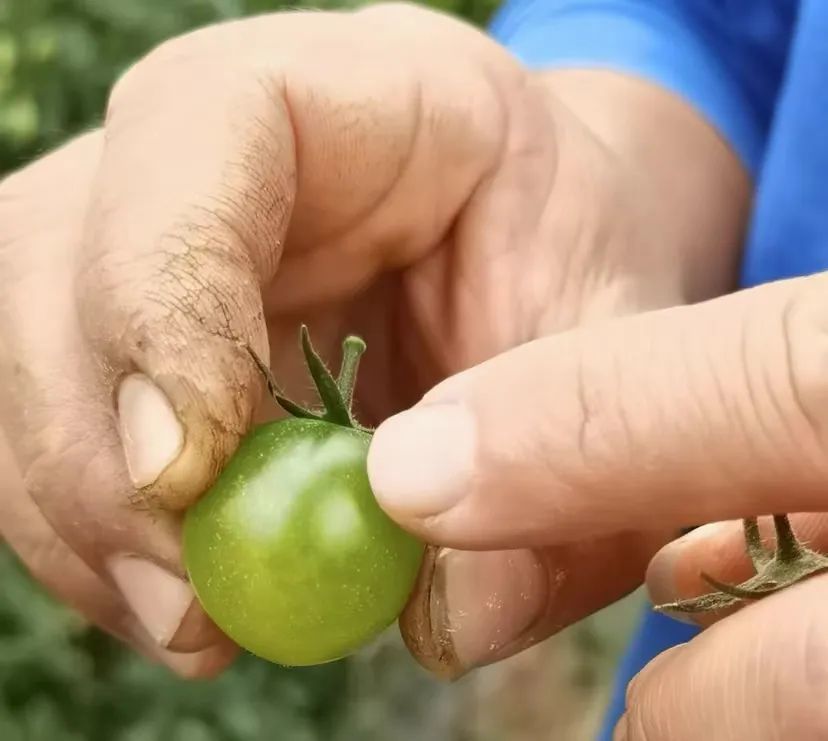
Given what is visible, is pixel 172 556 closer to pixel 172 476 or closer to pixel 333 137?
pixel 172 476

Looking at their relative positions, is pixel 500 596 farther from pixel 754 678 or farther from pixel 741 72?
pixel 741 72

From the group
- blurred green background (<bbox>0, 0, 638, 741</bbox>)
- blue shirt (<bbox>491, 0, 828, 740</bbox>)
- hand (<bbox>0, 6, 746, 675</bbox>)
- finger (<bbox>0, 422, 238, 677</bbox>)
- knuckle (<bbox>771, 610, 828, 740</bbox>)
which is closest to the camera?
knuckle (<bbox>771, 610, 828, 740</bbox>)

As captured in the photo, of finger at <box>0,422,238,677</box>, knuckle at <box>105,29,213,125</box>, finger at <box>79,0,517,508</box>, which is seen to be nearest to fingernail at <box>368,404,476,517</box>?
finger at <box>79,0,517,508</box>

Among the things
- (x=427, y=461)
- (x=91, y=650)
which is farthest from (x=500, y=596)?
(x=91, y=650)

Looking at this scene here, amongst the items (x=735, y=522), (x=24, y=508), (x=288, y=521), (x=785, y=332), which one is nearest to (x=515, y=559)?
(x=735, y=522)

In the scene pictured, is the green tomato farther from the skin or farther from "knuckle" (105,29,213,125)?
"knuckle" (105,29,213,125)

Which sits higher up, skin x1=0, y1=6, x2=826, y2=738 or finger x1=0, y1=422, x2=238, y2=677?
skin x1=0, y1=6, x2=826, y2=738
